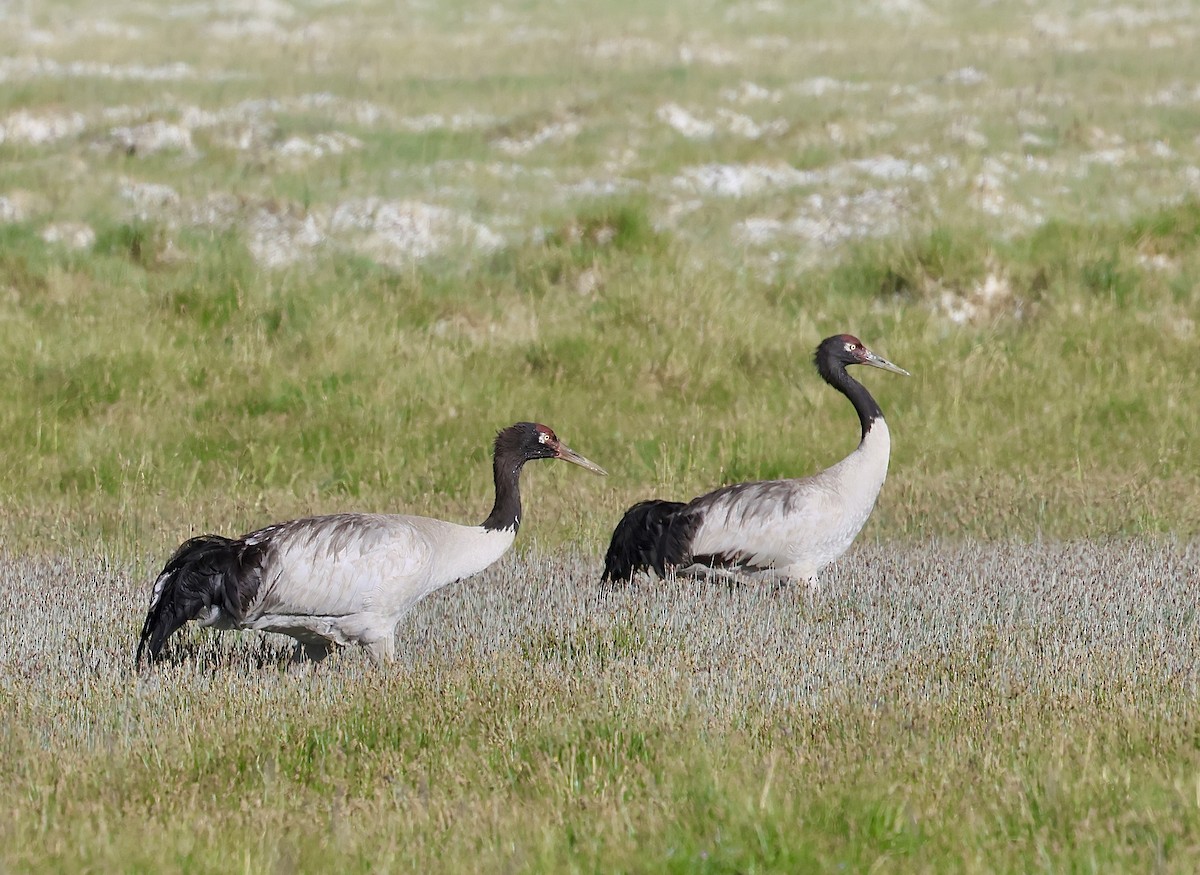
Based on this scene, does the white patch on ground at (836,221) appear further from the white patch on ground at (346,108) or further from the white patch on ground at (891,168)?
the white patch on ground at (346,108)

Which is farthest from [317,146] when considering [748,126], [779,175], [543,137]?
[779,175]

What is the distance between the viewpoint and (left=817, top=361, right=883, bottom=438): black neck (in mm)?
8812

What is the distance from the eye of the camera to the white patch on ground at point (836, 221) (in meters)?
16.7

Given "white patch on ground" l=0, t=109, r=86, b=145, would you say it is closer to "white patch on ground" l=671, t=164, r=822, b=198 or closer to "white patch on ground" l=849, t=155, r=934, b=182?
"white patch on ground" l=671, t=164, r=822, b=198

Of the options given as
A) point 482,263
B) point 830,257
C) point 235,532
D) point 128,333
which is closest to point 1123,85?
point 830,257

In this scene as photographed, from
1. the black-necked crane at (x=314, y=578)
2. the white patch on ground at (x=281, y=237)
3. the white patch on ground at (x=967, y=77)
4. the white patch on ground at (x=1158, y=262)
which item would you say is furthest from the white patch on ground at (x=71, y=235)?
the white patch on ground at (x=967, y=77)

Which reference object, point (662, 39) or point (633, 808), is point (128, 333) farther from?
point (662, 39)

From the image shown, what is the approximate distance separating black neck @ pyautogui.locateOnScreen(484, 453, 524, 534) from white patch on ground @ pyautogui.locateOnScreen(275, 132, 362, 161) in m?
13.0

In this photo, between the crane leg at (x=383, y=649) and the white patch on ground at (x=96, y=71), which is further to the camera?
the white patch on ground at (x=96, y=71)

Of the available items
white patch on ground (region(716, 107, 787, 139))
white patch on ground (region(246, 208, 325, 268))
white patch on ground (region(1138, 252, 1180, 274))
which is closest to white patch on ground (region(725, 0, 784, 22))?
white patch on ground (region(716, 107, 787, 139))

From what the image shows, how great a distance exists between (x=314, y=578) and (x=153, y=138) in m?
15.2

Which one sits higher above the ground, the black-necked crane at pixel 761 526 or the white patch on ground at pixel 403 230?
the white patch on ground at pixel 403 230

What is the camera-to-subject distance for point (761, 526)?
8.21 m

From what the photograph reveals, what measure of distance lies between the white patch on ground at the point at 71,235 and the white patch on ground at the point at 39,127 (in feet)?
17.0
